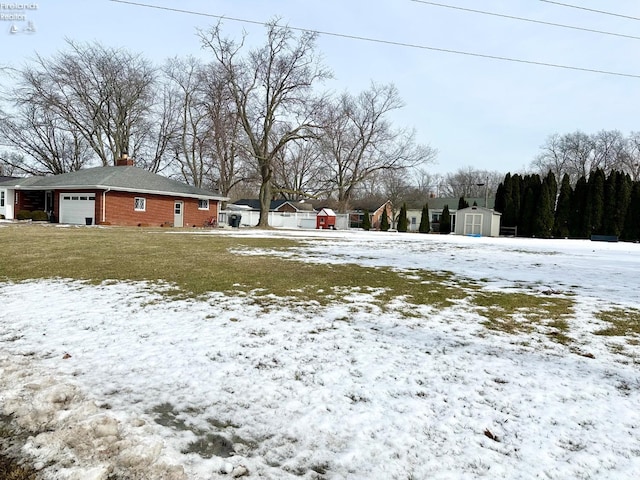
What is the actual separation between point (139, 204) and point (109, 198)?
6.88 feet

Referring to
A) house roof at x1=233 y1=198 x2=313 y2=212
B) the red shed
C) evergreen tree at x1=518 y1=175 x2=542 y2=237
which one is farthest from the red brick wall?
evergreen tree at x1=518 y1=175 x2=542 y2=237

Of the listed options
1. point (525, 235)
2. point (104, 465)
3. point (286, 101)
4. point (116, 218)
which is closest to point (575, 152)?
point (525, 235)

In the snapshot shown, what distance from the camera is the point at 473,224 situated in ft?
109

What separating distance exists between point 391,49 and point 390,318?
12.1m

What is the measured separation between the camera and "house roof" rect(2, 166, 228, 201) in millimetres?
24216

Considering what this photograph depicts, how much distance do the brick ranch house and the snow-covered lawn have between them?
22.5 m

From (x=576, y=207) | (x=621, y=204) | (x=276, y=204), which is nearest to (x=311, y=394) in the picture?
(x=576, y=207)

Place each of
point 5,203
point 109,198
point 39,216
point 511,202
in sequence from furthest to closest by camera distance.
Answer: point 511,202
point 5,203
point 39,216
point 109,198

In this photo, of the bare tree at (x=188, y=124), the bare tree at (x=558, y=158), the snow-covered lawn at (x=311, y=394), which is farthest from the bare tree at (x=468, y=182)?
the snow-covered lawn at (x=311, y=394)

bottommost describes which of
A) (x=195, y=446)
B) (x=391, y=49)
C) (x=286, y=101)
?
(x=195, y=446)

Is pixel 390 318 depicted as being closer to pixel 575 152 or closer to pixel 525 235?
pixel 525 235

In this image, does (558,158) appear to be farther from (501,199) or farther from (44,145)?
(44,145)

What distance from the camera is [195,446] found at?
1927mm

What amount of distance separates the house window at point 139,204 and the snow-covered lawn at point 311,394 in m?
23.3
